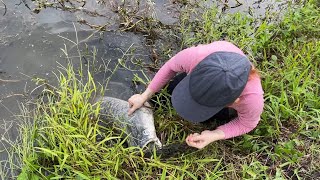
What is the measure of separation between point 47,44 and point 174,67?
1.62 meters

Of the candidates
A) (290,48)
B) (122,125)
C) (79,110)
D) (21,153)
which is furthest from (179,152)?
(290,48)

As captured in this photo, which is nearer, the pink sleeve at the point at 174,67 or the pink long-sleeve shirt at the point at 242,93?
the pink long-sleeve shirt at the point at 242,93

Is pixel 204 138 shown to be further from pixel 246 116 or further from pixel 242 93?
pixel 242 93

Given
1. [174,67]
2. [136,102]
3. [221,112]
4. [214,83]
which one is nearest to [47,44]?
[136,102]

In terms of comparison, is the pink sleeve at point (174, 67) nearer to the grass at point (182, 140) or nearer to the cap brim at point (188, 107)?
the cap brim at point (188, 107)

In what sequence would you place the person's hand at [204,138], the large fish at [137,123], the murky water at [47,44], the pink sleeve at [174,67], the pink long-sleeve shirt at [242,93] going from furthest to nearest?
the murky water at [47,44] < the large fish at [137,123] < the person's hand at [204,138] < the pink sleeve at [174,67] < the pink long-sleeve shirt at [242,93]

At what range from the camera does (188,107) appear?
91.4 inches

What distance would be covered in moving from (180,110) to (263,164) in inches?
34.7

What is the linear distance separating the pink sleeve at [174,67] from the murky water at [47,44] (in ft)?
2.61

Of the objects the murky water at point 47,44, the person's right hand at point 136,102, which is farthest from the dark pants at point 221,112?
the murky water at point 47,44

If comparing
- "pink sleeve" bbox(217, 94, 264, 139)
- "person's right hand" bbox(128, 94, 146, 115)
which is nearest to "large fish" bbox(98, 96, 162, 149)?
"person's right hand" bbox(128, 94, 146, 115)

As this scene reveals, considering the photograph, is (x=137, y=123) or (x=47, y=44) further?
(x=47, y=44)

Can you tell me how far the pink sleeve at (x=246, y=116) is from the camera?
2.47 meters

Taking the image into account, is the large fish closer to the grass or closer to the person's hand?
the grass
